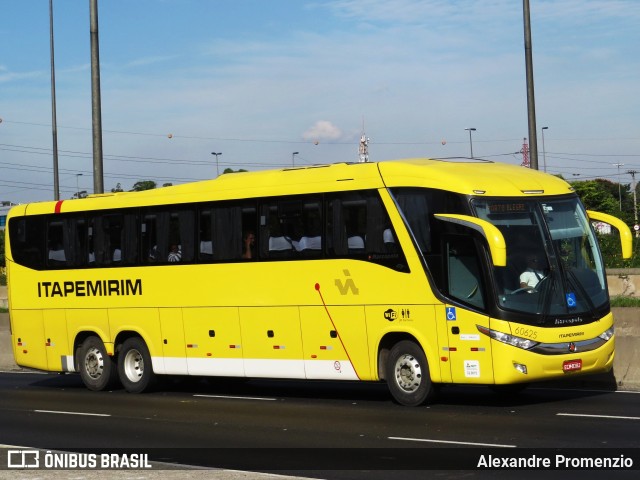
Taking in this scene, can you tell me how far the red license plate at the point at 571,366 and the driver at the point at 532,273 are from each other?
114 centimetres

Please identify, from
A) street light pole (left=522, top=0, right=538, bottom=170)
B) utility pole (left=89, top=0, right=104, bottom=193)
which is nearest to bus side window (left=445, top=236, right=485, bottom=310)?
street light pole (left=522, top=0, right=538, bottom=170)

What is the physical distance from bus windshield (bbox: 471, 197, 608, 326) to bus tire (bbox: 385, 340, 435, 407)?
1724 mm

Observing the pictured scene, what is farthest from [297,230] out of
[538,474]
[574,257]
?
[538,474]

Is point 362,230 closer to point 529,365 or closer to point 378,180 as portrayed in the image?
point 378,180

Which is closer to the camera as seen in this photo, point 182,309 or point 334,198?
point 334,198

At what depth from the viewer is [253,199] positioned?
19.9 metres

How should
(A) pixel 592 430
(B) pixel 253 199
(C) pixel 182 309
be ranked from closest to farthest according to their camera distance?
(A) pixel 592 430 → (B) pixel 253 199 → (C) pixel 182 309

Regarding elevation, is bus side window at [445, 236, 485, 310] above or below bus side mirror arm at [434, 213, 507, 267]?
below

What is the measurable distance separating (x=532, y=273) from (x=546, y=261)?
28cm

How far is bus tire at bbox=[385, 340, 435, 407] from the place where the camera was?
1742 centimetres

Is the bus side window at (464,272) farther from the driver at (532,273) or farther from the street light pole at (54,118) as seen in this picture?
the street light pole at (54,118)

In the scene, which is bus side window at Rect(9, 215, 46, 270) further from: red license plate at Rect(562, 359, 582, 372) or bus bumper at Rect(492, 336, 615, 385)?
red license plate at Rect(562, 359, 582, 372)

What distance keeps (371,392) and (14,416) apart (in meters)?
5.98

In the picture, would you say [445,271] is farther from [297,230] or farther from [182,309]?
[182,309]
